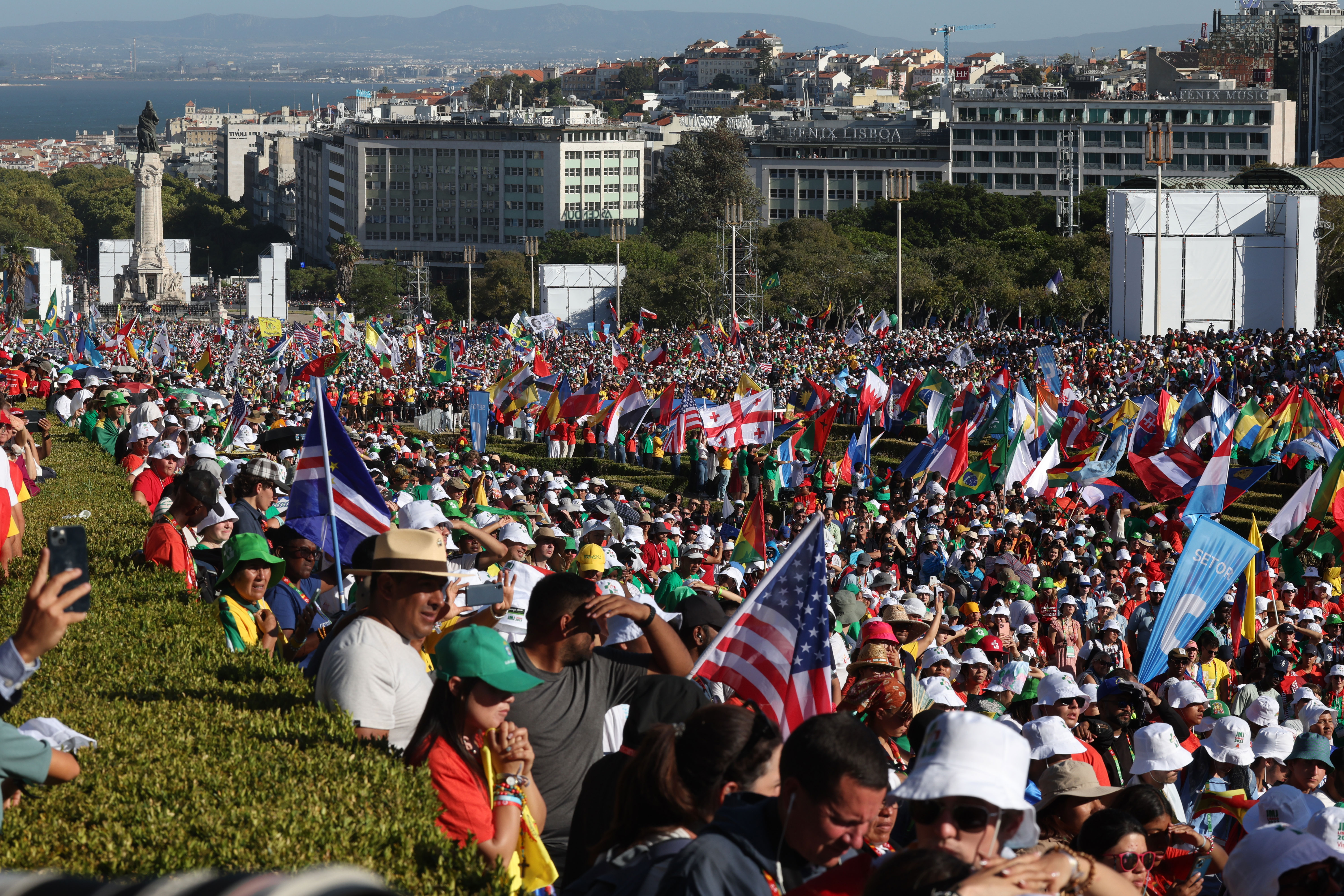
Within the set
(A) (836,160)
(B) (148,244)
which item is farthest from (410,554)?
(A) (836,160)

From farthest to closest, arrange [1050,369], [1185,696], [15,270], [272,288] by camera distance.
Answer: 1. [15,270]
2. [272,288]
3. [1050,369]
4. [1185,696]

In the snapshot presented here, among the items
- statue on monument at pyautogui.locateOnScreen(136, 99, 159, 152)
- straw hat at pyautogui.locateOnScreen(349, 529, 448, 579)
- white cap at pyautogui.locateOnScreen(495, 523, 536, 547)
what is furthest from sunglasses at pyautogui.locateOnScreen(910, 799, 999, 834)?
statue on monument at pyautogui.locateOnScreen(136, 99, 159, 152)

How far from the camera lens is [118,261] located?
339 ft

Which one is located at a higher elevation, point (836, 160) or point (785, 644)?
point (836, 160)

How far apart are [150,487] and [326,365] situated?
66.5 feet

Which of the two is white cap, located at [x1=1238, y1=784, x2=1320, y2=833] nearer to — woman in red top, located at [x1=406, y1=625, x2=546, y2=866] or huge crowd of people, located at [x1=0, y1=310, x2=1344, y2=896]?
huge crowd of people, located at [x1=0, y1=310, x2=1344, y2=896]

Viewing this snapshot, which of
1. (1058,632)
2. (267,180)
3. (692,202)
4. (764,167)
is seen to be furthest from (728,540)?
(267,180)

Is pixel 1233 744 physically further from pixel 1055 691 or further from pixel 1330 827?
pixel 1330 827

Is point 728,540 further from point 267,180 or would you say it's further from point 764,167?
point 267,180

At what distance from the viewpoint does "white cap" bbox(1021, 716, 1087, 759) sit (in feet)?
21.4

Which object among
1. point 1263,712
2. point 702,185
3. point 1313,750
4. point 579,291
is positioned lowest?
point 579,291

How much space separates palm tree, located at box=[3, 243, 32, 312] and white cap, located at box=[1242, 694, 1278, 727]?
54.9 meters

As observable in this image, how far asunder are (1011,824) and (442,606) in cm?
257

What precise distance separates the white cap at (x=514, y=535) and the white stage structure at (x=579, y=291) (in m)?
A: 59.6
